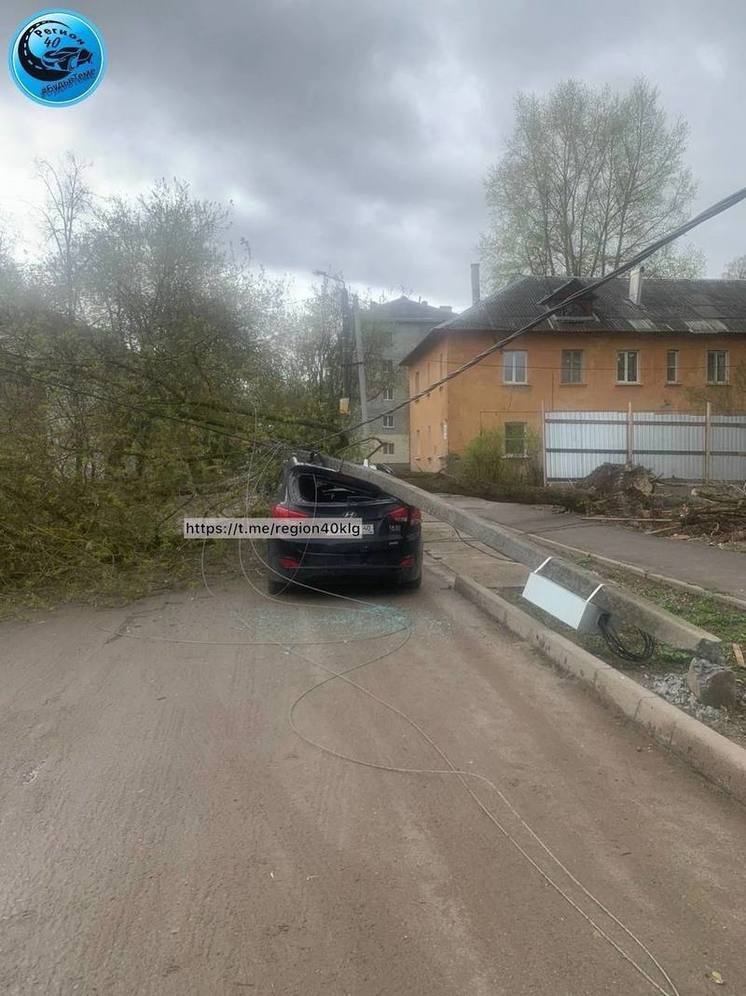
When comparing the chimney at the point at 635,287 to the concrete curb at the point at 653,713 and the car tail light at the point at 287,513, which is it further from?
the concrete curb at the point at 653,713

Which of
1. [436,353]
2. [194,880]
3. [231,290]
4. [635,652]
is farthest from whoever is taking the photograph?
[436,353]

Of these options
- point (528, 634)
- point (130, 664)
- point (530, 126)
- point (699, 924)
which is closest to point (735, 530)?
point (528, 634)

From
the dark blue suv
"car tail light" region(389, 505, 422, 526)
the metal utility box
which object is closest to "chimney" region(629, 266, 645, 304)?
"car tail light" region(389, 505, 422, 526)

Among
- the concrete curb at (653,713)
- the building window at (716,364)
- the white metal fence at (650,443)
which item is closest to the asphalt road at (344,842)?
the concrete curb at (653,713)

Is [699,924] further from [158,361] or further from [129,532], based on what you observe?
[158,361]

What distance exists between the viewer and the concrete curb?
3.88m

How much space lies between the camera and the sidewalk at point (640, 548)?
958 centimetres

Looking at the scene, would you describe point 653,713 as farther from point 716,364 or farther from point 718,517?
point 716,364

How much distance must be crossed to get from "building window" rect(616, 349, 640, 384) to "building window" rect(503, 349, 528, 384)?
3.86 metres

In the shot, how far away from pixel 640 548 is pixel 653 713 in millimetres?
8258

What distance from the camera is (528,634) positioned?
22.7 feet

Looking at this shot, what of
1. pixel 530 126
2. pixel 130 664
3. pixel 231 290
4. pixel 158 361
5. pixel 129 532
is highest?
pixel 530 126

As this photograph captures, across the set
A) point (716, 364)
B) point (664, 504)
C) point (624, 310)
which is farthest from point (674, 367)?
point (664, 504)

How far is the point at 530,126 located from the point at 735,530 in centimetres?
2782
